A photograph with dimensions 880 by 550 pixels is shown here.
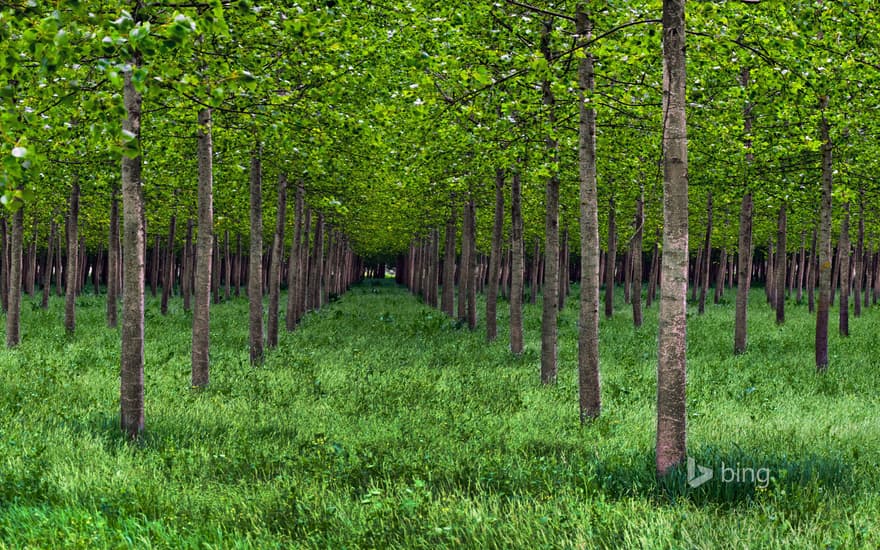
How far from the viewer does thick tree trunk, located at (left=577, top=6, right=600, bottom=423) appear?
30.7 feet

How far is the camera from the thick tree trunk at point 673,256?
5848 mm

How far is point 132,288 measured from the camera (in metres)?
8.14

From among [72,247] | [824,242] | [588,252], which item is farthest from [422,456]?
[72,247]

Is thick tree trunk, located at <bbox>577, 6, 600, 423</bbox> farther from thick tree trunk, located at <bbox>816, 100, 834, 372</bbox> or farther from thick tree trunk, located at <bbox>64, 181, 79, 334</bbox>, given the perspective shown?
thick tree trunk, located at <bbox>64, 181, 79, 334</bbox>

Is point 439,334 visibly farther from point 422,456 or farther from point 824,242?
point 422,456

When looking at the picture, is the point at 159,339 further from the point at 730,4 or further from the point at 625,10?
the point at 730,4

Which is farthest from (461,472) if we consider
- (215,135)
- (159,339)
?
(159,339)

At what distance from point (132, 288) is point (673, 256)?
677 cm

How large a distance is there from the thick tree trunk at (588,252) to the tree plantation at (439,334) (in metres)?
0.05

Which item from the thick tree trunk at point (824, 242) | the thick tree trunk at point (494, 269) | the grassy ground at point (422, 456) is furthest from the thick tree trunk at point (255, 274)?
the thick tree trunk at point (824, 242)

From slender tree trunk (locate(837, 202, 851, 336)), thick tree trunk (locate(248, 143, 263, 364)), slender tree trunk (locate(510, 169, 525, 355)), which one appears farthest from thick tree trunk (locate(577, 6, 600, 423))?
slender tree trunk (locate(837, 202, 851, 336))

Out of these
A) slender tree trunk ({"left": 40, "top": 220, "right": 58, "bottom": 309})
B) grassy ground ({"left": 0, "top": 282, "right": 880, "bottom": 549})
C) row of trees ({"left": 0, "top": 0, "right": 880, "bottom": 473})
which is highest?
row of trees ({"left": 0, "top": 0, "right": 880, "bottom": 473})

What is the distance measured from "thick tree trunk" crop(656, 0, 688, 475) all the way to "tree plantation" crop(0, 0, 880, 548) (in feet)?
0.10

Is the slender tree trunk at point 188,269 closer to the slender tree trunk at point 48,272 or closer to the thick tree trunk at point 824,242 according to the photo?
the slender tree trunk at point 48,272
